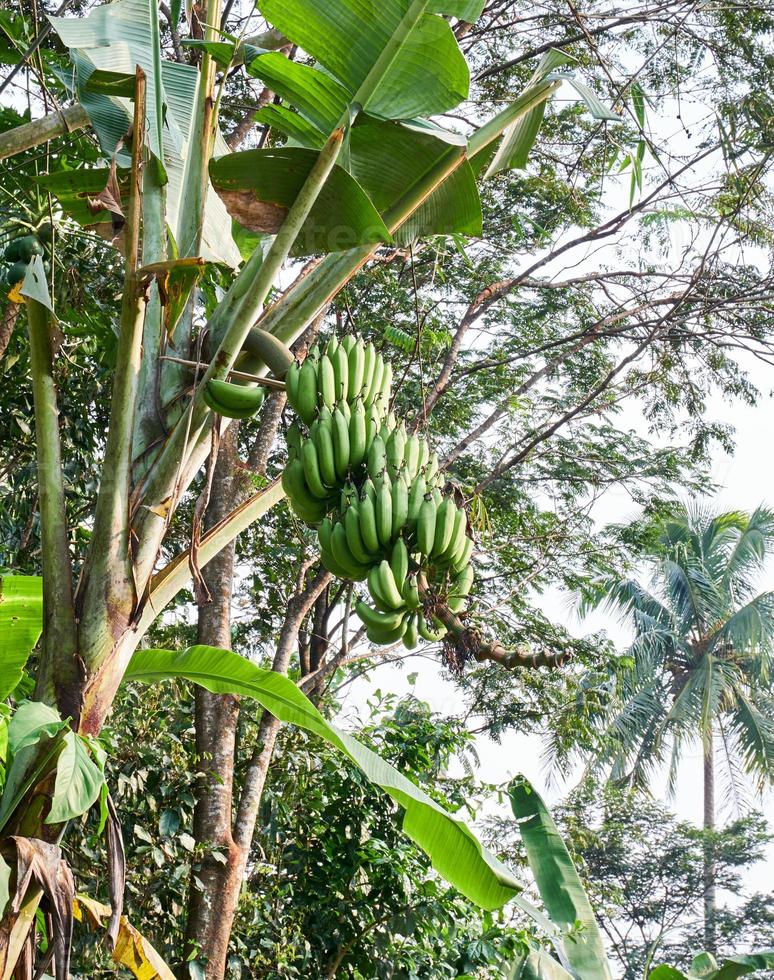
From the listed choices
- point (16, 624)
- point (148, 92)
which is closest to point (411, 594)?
Result: point (16, 624)

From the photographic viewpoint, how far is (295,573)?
7102 millimetres

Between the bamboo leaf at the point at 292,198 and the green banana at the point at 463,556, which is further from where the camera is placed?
the bamboo leaf at the point at 292,198

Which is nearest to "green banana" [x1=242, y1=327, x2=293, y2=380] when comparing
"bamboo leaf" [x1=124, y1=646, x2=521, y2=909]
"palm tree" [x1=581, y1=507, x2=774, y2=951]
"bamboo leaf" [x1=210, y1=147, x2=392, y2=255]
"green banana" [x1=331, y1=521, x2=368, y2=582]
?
"bamboo leaf" [x1=210, y1=147, x2=392, y2=255]

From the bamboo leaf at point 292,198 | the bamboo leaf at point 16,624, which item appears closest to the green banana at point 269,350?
the bamboo leaf at point 292,198

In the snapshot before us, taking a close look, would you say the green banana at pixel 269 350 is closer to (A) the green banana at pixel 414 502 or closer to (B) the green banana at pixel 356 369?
(B) the green banana at pixel 356 369

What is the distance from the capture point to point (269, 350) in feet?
8.38

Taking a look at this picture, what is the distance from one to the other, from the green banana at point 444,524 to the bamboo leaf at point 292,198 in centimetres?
73

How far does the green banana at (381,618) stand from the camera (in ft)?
7.55

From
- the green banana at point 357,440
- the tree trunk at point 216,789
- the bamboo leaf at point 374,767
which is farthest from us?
the tree trunk at point 216,789

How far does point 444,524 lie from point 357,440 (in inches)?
12.2

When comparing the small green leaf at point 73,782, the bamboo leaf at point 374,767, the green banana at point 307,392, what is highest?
the green banana at point 307,392

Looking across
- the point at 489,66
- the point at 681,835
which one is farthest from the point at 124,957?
the point at 681,835

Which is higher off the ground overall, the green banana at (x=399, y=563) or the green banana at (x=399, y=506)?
the green banana at (x=399, y=506)

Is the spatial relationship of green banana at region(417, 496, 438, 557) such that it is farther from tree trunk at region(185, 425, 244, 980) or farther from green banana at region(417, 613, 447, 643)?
tree trunk at region(185, 425, 244, 980)
